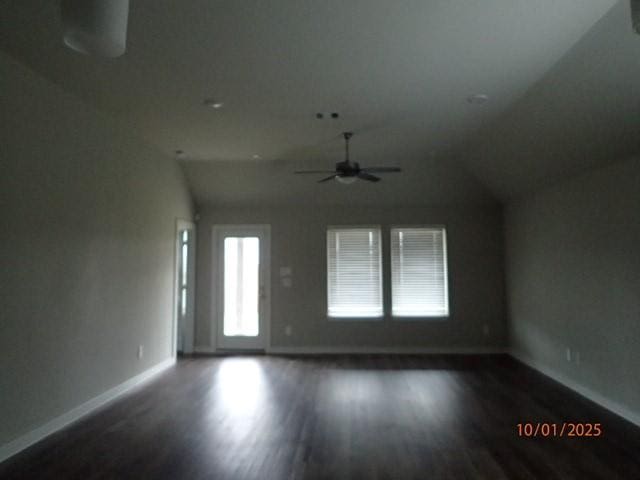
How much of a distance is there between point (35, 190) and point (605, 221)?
517cm

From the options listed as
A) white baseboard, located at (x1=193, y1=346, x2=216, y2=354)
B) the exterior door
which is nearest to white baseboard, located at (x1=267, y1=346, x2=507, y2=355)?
white baseboard, located at (x1=193, y1=346, x2=216, y2=354)

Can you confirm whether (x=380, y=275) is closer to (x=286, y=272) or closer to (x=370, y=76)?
(x=286, y=272)

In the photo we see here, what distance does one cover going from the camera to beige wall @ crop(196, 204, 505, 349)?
20.8ft

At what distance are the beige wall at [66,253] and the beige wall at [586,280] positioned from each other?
5.05m

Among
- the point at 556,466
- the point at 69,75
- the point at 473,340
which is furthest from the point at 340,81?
the point at 473,340

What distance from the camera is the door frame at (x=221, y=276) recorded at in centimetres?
651

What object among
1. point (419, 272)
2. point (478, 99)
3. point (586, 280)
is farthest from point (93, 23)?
point (419, 272)

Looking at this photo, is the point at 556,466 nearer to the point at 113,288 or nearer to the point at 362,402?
the point at 362,402

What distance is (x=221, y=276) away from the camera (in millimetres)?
6582

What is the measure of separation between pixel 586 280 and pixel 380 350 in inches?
125

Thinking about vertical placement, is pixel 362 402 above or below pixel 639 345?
below

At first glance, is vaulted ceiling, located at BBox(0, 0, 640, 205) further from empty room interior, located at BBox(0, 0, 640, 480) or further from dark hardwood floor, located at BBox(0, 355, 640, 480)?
dark hardwood floor, located at BBox(0, 355, 640, 480)

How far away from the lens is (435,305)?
6.44 meters

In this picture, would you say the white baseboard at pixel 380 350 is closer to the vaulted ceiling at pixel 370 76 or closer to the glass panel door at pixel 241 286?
the glass panel door at pixel 241 286
